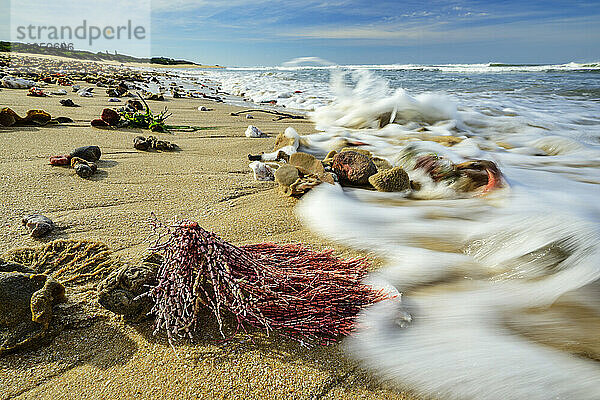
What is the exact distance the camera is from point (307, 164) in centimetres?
319

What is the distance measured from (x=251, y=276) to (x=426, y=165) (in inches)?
93.8

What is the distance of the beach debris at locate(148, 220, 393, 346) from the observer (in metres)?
1.39

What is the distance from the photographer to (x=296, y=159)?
3244 mm

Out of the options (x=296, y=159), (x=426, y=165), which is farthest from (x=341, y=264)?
(x=426, y=165)

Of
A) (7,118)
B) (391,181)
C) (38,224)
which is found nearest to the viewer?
(38,224)

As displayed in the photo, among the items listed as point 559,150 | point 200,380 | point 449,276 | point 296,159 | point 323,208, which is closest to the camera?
point 200,380

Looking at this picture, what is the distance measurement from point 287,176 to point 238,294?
5.38ft

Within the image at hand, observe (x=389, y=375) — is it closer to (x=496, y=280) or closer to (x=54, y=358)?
(x=496, y=280)

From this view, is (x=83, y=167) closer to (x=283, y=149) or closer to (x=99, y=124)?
(x=283, y=149)

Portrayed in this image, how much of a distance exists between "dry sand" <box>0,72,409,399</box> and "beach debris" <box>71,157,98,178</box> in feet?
0.17

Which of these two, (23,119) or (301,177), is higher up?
(23,119)

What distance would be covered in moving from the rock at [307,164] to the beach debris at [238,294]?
5.29ft

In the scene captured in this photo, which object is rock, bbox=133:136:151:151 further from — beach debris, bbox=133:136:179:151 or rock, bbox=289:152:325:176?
rock, bbox=289:152:325:176

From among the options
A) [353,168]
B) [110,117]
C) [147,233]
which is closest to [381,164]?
[353,168]
